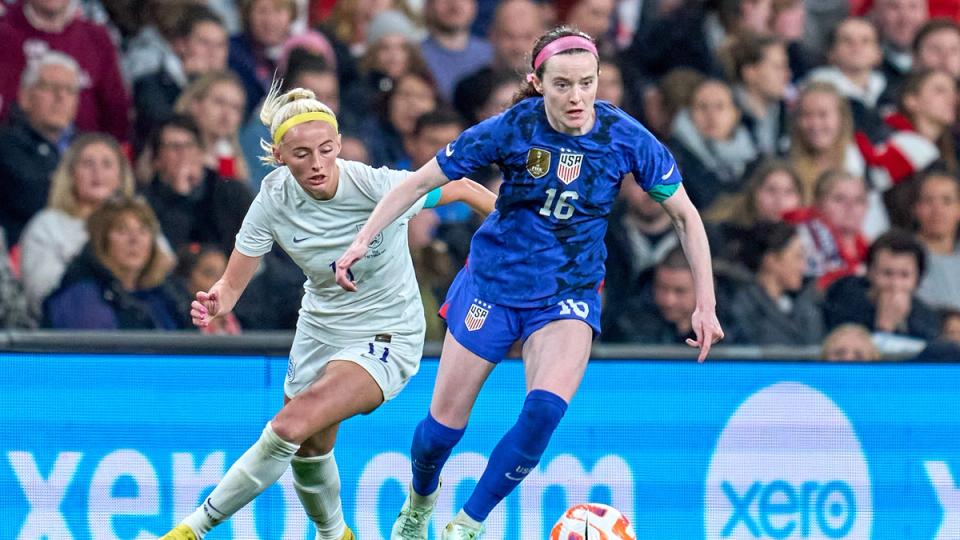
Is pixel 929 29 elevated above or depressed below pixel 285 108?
above

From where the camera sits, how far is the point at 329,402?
21.9 ft

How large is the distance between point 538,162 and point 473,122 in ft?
12.8

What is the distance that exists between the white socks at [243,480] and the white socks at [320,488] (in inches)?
15.1

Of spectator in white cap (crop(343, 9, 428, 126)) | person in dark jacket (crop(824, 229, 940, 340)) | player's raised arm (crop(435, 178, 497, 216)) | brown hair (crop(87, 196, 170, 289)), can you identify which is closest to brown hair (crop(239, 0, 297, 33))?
spectator in white cap (crop(343, 9, 428, 126))

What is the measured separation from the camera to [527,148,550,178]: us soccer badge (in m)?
6.38

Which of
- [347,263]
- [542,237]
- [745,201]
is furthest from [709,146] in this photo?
[347,263]

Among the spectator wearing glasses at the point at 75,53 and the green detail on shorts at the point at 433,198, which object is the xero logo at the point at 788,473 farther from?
the spectator wearing glasses at the point at 75,53

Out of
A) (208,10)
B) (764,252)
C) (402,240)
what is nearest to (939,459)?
(764,252)

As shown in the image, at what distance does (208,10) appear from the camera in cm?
991

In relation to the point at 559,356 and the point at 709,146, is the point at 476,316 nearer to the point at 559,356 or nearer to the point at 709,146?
the point at 559,356

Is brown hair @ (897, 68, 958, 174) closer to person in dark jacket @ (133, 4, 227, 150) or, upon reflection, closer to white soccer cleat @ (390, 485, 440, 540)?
person in dark jacket @ (133, 4, 227, 150)

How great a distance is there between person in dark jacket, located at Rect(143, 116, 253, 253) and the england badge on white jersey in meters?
3.02

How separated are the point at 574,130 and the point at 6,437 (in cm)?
301

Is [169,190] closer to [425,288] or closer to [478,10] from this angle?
[425,288]
